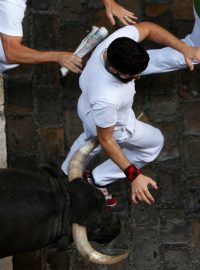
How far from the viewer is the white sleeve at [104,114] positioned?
14.1ft

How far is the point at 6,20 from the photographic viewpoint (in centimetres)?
472

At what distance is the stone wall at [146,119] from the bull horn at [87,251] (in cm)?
154

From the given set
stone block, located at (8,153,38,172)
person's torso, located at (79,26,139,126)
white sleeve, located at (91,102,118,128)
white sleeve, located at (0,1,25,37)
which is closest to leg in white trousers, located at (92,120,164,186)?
person's torso, located at (79,26,139,126)

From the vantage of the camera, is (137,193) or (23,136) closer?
(137,193)

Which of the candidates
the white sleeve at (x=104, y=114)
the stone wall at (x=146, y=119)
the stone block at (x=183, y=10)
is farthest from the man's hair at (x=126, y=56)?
the stone block at (x=183, y=10)

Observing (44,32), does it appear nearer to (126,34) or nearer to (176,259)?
(126,34)

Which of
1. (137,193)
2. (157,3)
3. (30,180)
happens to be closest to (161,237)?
(137,193)

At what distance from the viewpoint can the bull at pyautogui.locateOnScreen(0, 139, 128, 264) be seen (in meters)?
4.23

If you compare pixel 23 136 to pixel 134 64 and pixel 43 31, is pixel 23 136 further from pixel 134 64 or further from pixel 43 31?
pixel 134 64

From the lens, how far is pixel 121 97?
4.36 meters

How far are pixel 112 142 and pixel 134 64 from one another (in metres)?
0.68

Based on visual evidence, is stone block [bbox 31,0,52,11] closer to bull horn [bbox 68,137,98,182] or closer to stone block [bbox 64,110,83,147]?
stone block [bbox 64,110,83,147]

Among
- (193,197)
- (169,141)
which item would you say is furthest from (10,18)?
(193,197)

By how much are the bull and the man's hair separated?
723 millimetres
